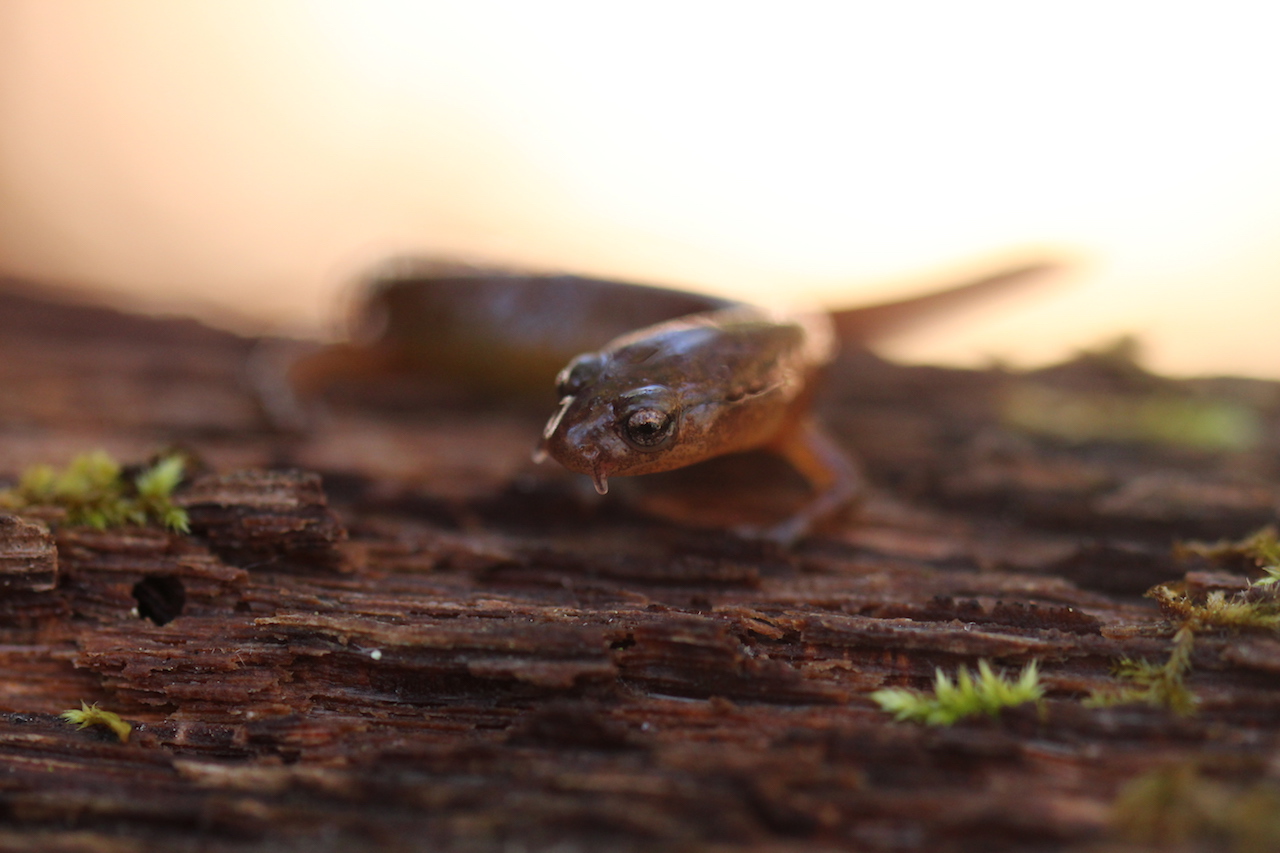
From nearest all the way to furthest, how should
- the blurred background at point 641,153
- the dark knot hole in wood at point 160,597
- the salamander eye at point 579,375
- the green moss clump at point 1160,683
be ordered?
1. the green moss clump at point 1160,683
2. the dark knot hole in wood at point 160,597
3. the salamander eye at point 579,375
4. the blurred background at point 641,153

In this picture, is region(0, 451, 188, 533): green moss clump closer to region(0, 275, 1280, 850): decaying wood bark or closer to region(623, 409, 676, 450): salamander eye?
region(0, 275, 1280, 850): decaying wood bark

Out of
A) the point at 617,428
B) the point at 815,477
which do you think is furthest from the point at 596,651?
the point at 815,477

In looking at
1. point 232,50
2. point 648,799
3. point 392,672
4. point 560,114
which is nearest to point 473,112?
point 560,114

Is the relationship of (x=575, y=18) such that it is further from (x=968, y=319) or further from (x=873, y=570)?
(x=873, y=570)

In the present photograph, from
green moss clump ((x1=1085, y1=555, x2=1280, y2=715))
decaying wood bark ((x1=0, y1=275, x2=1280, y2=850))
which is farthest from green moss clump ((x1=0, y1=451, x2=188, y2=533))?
green moss clump ((x1=1085, y1=555, x2=1280, y2=715))

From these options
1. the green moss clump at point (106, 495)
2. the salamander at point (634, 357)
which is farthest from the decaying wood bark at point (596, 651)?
the salamander at point (634, 357)

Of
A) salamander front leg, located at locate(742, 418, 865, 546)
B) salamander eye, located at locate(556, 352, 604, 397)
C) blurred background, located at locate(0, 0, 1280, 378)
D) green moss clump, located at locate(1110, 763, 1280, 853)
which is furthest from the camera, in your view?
blurred background, located at locate(0, 0, 1280, 378)

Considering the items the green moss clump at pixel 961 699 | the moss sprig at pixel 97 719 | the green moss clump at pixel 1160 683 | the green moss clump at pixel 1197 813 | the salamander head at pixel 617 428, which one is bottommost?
the moss sprig at pixel 97 719

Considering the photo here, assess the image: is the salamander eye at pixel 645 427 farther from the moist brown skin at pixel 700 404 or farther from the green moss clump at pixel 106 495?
the green moss clump at pixel 106 495
